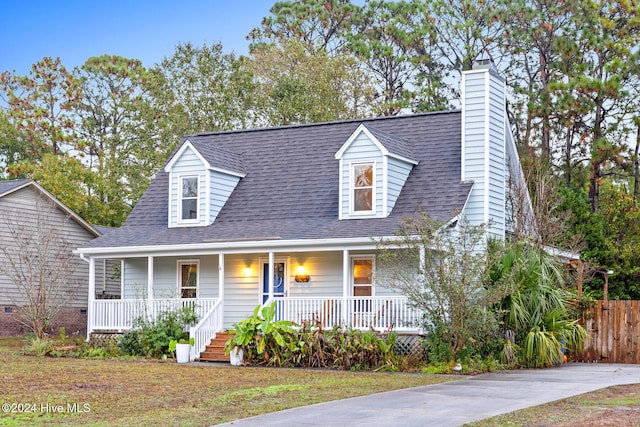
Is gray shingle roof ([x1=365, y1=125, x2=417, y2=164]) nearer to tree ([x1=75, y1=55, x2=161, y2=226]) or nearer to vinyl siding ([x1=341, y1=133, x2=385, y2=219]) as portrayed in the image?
vinyl siding ([x1=341, y1=133, x2=385, y2=219])

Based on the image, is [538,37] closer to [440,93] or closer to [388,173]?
[440,93]

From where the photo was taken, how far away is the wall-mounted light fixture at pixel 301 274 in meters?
25.6

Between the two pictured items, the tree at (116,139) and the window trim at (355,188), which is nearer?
the window trim at (355,188)

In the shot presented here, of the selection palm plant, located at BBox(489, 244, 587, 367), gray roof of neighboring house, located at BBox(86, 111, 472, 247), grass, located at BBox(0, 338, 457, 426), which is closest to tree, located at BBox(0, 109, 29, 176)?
gray roof of neighboring house, located at BBox(86, 111, 472, 247)

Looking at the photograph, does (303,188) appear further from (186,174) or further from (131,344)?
(131,344)

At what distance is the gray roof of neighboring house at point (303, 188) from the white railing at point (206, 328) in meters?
1.95

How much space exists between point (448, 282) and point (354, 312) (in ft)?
12.0

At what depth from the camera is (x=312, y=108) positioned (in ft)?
140

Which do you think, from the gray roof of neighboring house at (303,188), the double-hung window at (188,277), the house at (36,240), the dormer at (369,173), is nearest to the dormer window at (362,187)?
the dormer at (369,173)

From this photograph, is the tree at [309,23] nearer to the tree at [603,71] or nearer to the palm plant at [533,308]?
the tree at [603,71]

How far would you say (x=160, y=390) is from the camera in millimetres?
16000

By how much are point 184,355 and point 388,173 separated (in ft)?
23.9

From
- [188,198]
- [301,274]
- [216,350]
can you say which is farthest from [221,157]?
[216,350]

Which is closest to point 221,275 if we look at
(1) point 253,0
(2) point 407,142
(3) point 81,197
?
(2) point 407,142
